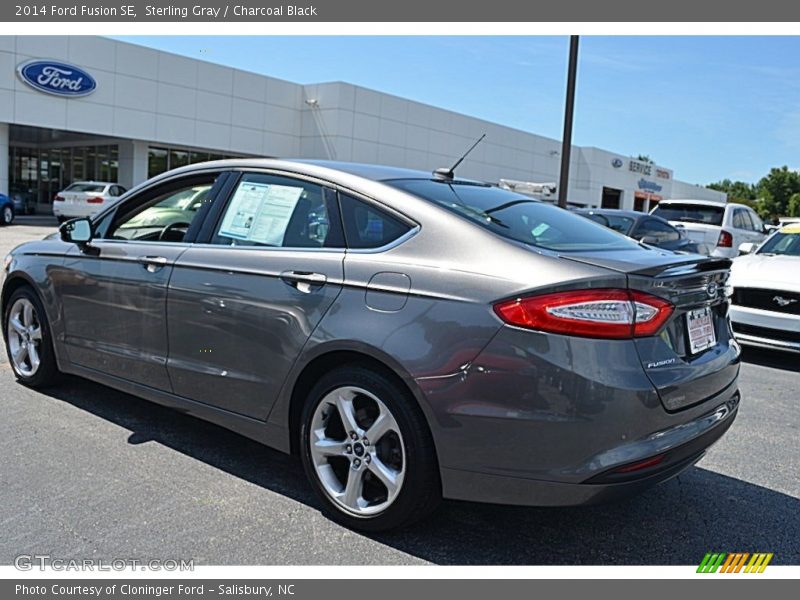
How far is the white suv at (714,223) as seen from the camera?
42.8 feet

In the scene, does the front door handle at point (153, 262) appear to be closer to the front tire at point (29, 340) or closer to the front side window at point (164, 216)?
the front side window at point (164, 216)

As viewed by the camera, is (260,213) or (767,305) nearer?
(260,213)

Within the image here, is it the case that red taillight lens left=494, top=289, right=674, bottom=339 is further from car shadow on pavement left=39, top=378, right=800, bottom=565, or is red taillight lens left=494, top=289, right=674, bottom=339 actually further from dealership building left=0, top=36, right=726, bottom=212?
dealership building left=0, top=36, right=726, bottom=212

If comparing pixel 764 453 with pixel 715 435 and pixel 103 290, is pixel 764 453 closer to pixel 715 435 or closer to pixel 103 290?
pixel 715 435

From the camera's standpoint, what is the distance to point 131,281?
13.4 feet

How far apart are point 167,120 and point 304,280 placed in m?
27.2

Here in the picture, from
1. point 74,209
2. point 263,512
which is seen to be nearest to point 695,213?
point 263,512

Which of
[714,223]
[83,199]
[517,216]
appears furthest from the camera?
[83,199]

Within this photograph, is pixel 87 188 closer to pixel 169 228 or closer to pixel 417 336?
pixel 169 228

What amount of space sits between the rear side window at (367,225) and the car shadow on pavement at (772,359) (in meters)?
5.58

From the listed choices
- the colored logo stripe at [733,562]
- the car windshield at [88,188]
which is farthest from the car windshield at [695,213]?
the car windshield at [88,188]

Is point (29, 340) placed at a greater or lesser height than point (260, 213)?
lesser

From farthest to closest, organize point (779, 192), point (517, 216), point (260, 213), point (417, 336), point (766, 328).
Result: 1. point (779, 192)
2. point (766, 328)
3. point (260, 213)
4. point (517, 216)
5. point (417, 336)
